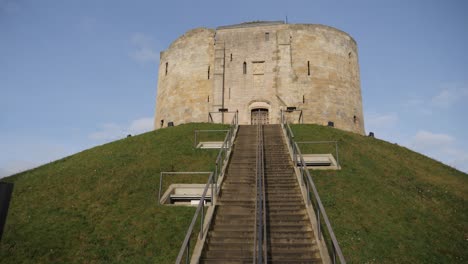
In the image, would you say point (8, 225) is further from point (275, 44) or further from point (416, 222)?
point (275, 44)

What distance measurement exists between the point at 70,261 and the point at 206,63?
77.2 feet

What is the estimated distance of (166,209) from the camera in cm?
1084

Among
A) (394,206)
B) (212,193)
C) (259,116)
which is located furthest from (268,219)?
(259,116)

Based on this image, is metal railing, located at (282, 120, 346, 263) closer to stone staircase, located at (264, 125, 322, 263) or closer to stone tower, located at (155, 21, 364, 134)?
stone staircase, located at (264, 125, 322, 263)

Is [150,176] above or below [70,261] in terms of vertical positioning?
above

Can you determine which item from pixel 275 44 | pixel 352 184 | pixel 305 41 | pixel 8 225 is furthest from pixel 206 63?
pixel 8 225

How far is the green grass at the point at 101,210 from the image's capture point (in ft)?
28.4

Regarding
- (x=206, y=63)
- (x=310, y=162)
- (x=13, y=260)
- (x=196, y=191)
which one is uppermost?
(x=206, y=63)

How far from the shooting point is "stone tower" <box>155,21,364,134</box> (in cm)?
2808

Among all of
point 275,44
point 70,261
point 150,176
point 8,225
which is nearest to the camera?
point 70,261

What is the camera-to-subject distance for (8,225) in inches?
393

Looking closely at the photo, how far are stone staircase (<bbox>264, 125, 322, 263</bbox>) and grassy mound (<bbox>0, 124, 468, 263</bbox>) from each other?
102 centimetres

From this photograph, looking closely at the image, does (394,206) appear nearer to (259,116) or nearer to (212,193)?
(212,193)

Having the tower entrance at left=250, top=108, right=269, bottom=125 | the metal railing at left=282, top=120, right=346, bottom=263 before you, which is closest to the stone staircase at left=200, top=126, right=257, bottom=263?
the metal railing at left=282, top=120, right=346, bottom=263
